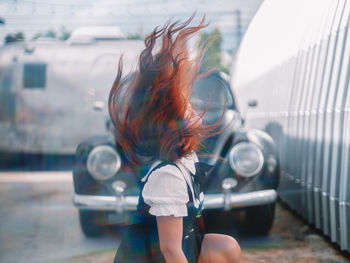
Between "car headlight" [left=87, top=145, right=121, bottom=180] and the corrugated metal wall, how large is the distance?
5.63 feet

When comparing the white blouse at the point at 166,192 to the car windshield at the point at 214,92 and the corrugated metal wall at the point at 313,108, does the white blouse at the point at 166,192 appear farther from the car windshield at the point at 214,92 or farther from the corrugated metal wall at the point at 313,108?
the car windshield at the point at 214,92

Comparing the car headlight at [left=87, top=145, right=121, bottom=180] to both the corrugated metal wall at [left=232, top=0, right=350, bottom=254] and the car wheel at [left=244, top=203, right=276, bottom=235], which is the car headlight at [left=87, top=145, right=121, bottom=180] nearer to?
the car wheel at [left=244, top=203, right=276, bottom=235]

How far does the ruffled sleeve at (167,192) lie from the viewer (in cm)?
147

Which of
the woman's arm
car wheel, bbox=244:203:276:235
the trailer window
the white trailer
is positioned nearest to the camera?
the woman's arm

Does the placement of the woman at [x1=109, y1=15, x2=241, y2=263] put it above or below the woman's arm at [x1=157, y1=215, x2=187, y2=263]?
above

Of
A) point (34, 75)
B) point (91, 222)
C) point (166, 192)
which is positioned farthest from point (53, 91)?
point (166, 192)

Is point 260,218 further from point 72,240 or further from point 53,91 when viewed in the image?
point 53,91

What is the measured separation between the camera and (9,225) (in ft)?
15.5

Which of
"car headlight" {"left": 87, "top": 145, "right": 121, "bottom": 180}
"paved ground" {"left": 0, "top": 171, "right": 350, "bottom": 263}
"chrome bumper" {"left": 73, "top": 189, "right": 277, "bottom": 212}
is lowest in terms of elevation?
"paved ground" {"left": 0, "top": 171, "right": 350, "bottom": 263}

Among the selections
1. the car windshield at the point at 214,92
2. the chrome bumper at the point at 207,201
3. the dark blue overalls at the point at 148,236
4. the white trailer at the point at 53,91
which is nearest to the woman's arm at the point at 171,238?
the dark blue overalls at the point at 148,236

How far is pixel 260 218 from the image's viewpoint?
12.7ft

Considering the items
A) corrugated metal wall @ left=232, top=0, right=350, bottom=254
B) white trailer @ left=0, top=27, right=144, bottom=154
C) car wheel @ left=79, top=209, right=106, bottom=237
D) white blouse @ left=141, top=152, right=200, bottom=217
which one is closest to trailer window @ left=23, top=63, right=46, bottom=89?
white trailer @ left=0, top=27, right=144, bottom=154

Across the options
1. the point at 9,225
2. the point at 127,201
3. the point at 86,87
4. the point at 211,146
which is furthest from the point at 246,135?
the point at 86,87

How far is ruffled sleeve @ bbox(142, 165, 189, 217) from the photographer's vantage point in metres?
1.47
